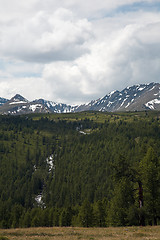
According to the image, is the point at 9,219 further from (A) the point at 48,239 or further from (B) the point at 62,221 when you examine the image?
(A) the point at 48,239

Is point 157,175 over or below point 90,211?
over

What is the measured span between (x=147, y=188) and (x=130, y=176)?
5.91m

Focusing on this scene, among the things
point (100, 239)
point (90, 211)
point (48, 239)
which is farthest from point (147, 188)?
point (90, 211)

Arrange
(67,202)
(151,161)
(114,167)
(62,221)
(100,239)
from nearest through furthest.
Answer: (100,239) → (114,167) → (151,161) → (62,221) → (67,202)

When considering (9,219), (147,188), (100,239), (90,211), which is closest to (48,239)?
(100,239)

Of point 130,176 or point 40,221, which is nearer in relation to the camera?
point 130,176

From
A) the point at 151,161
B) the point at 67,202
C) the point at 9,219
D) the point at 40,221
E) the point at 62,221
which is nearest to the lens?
the point at 151,161

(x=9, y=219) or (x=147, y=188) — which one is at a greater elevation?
(x=147, y=188)

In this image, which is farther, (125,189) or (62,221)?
(62,221)

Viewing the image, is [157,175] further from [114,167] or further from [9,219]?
[9,219]

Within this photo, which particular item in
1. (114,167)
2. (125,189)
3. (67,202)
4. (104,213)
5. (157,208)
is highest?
(114,167)

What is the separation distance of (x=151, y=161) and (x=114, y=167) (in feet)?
34.0

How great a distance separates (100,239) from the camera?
100 ft

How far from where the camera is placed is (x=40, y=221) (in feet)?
404
